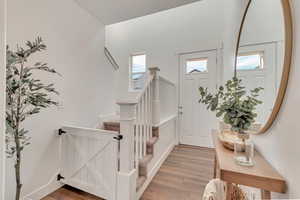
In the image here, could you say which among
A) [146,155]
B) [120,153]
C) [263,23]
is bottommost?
[146,155]

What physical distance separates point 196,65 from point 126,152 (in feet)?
9.30

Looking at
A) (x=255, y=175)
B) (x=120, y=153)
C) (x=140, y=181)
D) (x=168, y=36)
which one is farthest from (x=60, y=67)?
(x=168, y=36)

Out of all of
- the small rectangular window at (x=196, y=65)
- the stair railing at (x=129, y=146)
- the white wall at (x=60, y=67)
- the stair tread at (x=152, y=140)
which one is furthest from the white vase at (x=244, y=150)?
the small rectangular window at (x=196, y=65)

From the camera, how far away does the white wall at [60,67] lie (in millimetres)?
1703

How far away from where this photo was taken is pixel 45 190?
1854 millimetres

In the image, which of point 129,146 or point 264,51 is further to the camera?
point 129,146

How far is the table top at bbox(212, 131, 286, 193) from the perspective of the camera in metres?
0.77

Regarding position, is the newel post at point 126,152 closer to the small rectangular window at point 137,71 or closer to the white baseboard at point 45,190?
the white baseboard at point 45,190

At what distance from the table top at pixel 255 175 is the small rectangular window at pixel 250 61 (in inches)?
28.2

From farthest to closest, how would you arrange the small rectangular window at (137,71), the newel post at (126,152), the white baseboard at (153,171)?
the small rectangular window at (137,71) < the white baseboard at (153,171) < the newel post at (126,152)

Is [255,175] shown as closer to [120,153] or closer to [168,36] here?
[120,153]

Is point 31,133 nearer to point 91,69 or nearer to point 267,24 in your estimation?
point 91,69

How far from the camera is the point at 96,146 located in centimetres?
178

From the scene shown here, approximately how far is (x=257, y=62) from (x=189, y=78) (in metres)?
2.43
